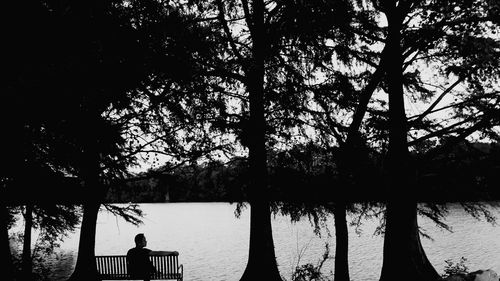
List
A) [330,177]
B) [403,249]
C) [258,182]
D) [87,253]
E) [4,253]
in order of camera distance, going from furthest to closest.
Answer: [87,253]
[330,177]
[258,182]
[403,249]
[4,253]

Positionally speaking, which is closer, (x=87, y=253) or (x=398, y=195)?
(x=398, y=195)

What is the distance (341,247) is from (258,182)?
309 centimetres

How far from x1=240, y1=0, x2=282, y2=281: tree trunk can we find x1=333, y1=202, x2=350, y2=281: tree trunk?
5.83 ft

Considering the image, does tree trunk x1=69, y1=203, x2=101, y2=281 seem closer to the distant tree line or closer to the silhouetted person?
the distant tree line

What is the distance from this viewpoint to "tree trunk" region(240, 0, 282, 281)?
11.6 metres

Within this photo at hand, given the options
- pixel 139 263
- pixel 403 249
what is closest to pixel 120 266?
pixel 139 263

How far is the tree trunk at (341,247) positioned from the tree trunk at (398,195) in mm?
1052

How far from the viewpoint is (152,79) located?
668 cm

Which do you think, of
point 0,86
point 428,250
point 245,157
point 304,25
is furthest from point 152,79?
point 428,250

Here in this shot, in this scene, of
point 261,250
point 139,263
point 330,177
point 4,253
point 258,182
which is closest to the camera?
point 4,253

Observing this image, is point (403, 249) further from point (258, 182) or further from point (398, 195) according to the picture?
point (258, 182)

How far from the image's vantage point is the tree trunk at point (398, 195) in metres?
11.2

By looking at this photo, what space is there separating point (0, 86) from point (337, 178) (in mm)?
9505

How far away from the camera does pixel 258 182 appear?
11.9 m
